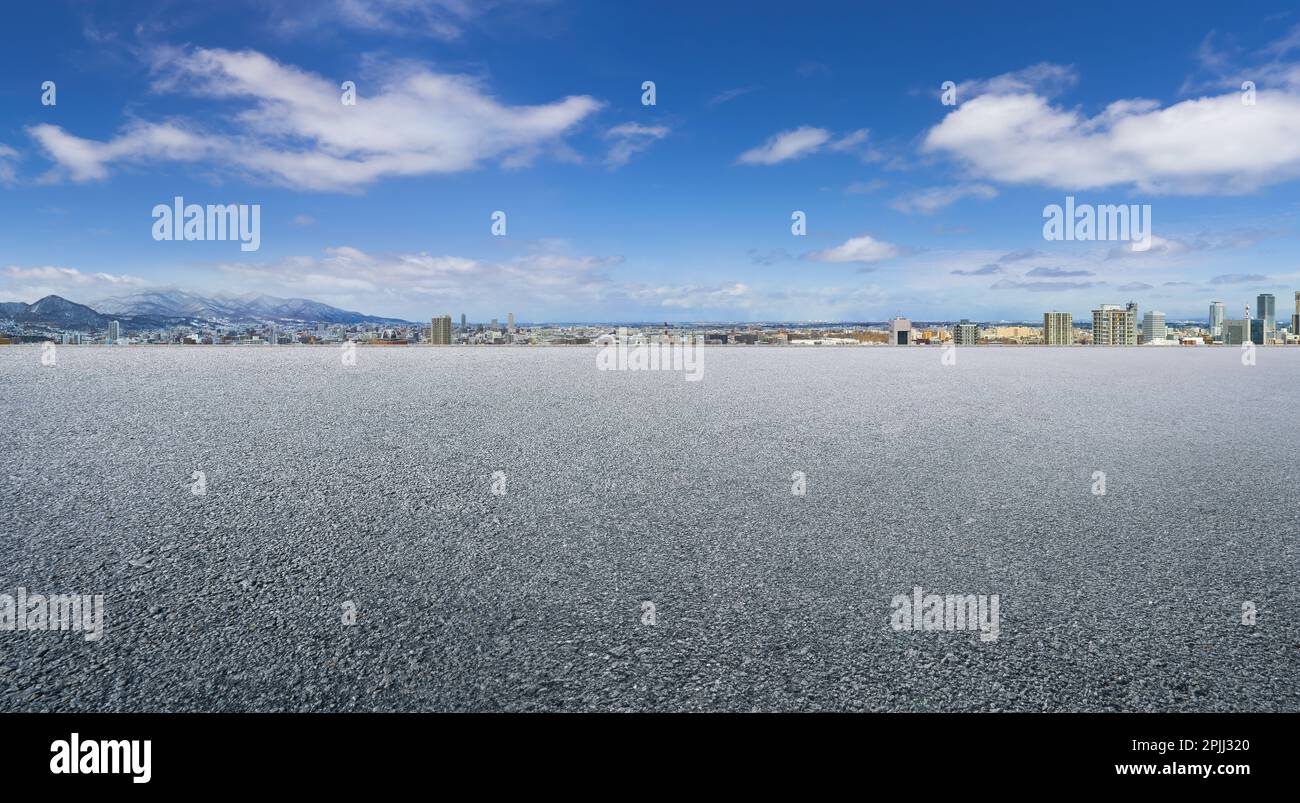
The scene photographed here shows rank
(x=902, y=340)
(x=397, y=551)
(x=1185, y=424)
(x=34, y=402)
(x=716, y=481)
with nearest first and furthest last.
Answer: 1. (x=397, y=551)
2. (x=716, y=481)
3. (x=1185, y=424)
4. (x=34, y=402)
5. (x=902, y=340)

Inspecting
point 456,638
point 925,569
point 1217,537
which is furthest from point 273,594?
point 1217,537

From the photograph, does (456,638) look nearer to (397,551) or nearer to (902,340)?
(397,551)

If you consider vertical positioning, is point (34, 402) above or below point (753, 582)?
above
